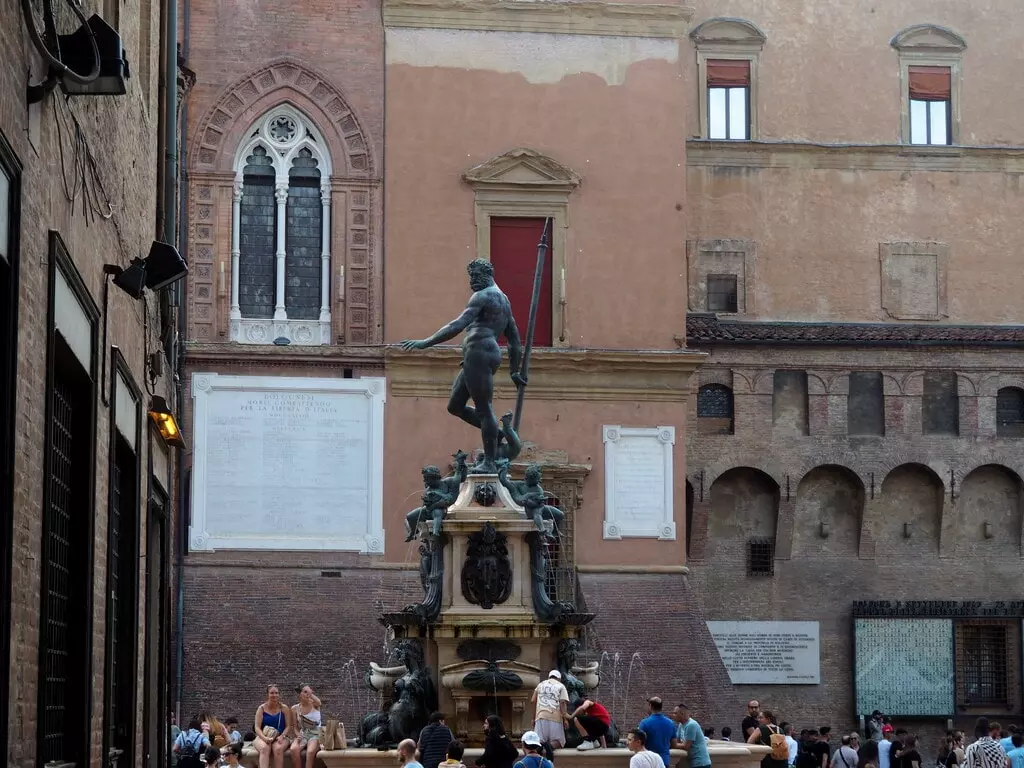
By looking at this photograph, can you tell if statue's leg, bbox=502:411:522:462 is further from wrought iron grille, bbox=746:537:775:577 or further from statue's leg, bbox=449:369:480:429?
wrought iron grille, bbox=746:537:775:577

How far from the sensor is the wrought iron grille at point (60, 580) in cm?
1179

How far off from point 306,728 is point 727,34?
27722 millimetres

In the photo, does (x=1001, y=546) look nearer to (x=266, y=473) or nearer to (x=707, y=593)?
(x=707, y=593)

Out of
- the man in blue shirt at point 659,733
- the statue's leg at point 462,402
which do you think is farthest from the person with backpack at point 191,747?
the man in blue shirt at point 659,733

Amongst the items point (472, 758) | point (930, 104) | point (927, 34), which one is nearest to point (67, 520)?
point (472, 758)

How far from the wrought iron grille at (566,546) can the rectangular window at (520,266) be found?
2.58m

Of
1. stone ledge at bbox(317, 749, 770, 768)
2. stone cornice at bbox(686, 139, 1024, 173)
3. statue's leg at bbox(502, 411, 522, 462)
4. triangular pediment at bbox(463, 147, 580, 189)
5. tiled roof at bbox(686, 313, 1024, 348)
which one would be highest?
stone cornice at bbox(686, 139, 1024, 173)

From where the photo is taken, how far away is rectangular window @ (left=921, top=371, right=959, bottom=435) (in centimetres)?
4253

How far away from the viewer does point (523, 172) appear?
35.8m

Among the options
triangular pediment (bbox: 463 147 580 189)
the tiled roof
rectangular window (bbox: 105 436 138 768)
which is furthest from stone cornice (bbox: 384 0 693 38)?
rectangular window (bbox: 105 436 138 768)

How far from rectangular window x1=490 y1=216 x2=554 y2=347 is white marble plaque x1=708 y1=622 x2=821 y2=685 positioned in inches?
363

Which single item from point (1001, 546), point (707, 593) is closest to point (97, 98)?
point (707, 593)

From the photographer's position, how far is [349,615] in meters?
33.9

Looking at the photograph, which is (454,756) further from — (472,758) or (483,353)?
(483,353)
